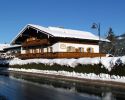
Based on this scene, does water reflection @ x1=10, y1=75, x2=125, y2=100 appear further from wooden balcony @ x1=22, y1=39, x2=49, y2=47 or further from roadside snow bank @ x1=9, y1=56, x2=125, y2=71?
wooden balcony @ x1=22, y1=39, x2=49, y2=47

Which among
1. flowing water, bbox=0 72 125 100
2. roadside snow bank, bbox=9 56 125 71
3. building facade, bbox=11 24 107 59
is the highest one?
building facade, bbox=11 24 107 59

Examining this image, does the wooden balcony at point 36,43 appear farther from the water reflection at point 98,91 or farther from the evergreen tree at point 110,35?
the evergreen tree at point 110,35

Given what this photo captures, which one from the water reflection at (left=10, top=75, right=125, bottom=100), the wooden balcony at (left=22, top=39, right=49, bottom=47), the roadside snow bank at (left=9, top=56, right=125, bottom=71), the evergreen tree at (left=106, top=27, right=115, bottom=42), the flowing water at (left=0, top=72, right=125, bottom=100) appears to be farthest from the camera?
the evergreen tree at (left=106, top=27, right=115, bottom=42)

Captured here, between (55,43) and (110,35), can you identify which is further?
(110,35)

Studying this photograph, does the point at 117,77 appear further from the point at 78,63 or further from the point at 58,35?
the point at 58,35

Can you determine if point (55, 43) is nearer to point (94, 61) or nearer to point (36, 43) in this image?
point (36, 43)

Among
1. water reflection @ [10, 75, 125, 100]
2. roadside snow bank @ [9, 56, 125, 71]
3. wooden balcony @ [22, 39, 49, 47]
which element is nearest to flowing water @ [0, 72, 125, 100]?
water reflection @ [10, 75, 125, 100]

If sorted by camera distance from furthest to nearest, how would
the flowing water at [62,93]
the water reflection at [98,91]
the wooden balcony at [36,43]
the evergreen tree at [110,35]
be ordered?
the evergreen tree at [110,35] → the wooden balcony at [36,43] → the water reflection at [98,91] → the flowing water at [62,93]

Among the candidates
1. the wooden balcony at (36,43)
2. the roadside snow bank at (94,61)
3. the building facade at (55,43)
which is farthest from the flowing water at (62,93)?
the wooden balcony at (36,43)

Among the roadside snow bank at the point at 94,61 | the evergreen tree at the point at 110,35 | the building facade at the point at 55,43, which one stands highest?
the evergreen tree at the point at 110,35

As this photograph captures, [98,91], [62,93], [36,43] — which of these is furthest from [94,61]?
[36,43]

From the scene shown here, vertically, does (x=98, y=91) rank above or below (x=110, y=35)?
below

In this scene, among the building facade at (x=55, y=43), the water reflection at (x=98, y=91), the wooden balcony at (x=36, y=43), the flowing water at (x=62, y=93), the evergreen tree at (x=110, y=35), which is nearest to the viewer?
the flowing water at (x=62, y=93)

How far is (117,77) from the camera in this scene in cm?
2511
